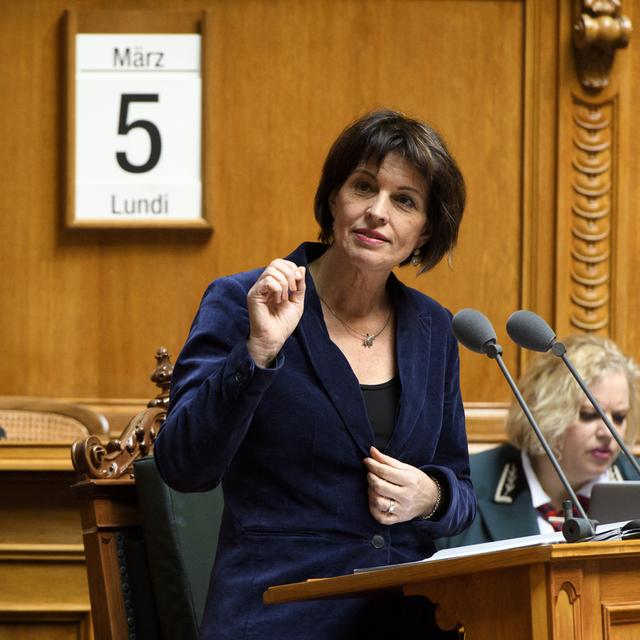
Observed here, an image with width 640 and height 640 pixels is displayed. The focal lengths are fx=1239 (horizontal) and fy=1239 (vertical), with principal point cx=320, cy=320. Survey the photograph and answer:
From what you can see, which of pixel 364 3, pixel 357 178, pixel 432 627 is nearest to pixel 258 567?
pixel 432 627

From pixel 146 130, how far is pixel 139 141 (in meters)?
0.04

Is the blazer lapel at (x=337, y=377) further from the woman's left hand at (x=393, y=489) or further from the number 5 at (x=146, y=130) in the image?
the number 5 at (x=146, y=130)

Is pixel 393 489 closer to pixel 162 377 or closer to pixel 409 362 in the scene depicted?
pixel 409 362

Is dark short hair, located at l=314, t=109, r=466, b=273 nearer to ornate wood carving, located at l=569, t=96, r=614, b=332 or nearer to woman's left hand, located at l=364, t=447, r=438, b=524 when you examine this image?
woman's left hand, located at l=364, t=447, r=438, b=524

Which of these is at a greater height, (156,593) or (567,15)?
(567,15)

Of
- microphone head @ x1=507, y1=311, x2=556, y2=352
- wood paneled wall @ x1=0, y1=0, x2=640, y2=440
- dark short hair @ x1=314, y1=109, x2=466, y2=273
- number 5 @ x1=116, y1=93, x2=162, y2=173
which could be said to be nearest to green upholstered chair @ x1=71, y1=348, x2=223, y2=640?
dark short hair @ x1=314, y1=109, x2=466, y2=273

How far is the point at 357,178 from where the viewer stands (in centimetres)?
211

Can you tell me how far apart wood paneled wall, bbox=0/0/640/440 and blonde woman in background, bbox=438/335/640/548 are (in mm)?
527

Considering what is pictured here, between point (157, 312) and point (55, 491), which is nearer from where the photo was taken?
point (55, 491)

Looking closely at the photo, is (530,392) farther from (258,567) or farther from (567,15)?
(258,567)

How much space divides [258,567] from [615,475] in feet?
5.71

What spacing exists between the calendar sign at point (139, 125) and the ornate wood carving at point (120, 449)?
1538 millimetres

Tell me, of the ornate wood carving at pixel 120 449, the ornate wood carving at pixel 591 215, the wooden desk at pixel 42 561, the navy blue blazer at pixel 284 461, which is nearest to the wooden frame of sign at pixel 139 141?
the wooden desk at pixel 42 561

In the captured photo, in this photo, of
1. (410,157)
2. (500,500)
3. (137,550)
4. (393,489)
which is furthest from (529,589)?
(500,500)
